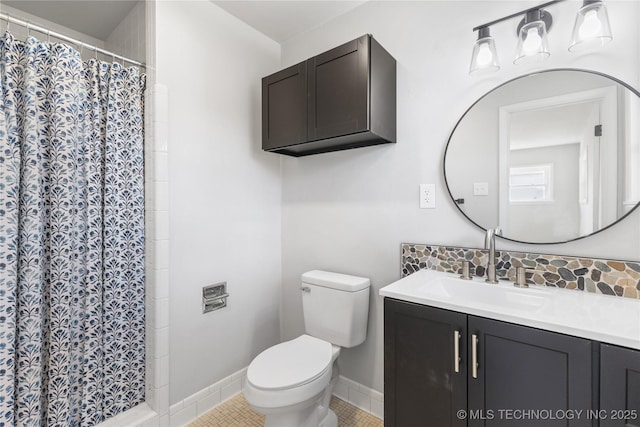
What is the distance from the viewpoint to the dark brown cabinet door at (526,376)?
0.83 m

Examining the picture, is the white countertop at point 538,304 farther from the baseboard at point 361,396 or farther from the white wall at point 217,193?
the white wall at point 217,193

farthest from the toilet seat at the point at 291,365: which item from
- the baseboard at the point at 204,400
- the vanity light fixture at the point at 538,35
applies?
the vanity light fixture at the point at 538,35

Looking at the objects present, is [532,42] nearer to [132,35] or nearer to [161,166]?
[161,166]

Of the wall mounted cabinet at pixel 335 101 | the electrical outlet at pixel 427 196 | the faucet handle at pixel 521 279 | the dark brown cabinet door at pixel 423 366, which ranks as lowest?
the dark brown cabinet door at pixel 423 366

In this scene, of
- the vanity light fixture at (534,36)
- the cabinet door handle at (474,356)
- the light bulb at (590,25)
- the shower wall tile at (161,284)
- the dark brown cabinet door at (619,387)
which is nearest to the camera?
the dark brown cabinet door at (619,387)

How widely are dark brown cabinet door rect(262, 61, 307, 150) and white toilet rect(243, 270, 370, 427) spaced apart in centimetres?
88

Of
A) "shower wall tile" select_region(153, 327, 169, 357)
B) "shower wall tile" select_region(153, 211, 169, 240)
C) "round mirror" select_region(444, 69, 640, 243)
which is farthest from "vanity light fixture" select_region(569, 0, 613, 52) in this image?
"shower wall tile" select_region(153, 327, 169, 357)

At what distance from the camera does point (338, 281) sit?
1684 millimetres

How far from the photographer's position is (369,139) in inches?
64.2

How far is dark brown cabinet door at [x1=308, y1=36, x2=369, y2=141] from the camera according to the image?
1.45 m

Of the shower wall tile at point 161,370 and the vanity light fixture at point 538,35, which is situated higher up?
the vanity light fixture at point 538,35

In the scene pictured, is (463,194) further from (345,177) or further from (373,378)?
(373,378)

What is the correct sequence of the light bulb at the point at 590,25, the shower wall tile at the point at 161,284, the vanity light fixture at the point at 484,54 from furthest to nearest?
the shower wall tile at the point at 161,284
the vanity light fixture at the point at 484,54
the light bulb at the point at 590,25

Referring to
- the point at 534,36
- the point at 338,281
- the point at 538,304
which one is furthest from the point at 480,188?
the point at 338,281
